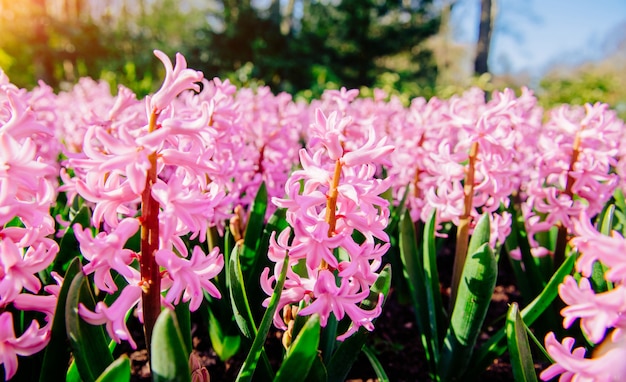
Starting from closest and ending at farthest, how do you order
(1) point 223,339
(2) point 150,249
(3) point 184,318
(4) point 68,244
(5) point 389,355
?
1. (2) point 150,249
2. (3) point 184,318
3. (4) point 68,244
4. (1) point 223,339
5. (5) point 389,355

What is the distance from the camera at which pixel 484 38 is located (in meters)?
16.5

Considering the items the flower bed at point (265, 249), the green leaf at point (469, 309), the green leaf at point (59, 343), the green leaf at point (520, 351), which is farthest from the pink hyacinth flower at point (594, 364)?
the green leaf at point (59, 343)

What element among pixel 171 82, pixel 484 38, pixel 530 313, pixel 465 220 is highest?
pixel 484 38

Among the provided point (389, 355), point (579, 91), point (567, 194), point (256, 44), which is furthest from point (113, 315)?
point (579, 91)

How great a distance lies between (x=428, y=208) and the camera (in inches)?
95.2

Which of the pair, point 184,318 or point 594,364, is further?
point 184,318

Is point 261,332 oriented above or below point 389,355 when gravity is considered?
above

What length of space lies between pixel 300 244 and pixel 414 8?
18509mm

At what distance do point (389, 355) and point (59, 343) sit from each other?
5.64ft

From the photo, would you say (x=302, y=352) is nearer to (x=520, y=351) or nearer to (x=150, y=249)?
(x=150, y=249)

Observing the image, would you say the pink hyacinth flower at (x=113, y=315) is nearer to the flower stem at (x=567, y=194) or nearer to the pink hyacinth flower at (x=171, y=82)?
the pink hyacinth flower at (x=171, y=82)

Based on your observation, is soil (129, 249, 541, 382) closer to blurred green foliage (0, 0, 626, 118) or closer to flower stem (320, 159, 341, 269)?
flower stem (320, 159, 341, 269)

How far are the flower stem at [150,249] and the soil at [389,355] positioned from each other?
1.10 metres

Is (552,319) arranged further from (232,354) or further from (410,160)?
(232,354)
